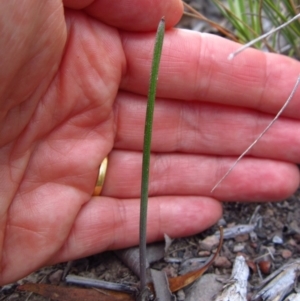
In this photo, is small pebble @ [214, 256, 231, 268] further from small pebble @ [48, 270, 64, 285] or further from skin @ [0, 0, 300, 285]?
small pebble @ [48, 270, 64, 285]

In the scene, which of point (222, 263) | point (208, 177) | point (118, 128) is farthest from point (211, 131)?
point (222, 263)

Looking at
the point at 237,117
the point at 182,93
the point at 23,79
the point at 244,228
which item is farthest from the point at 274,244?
the point at 23,79

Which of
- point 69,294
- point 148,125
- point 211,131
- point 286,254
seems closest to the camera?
point 148,125

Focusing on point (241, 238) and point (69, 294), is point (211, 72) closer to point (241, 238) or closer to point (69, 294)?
point (241, 238)

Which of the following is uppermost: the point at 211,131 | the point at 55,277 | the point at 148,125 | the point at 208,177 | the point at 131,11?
the point at 131,11

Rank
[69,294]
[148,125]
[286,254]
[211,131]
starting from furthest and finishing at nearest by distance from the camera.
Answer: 1. [211,131]
2. [286,254]
3. [69,294]
4. [148,125]

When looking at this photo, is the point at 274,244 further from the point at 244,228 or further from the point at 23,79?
the point at 23,79
